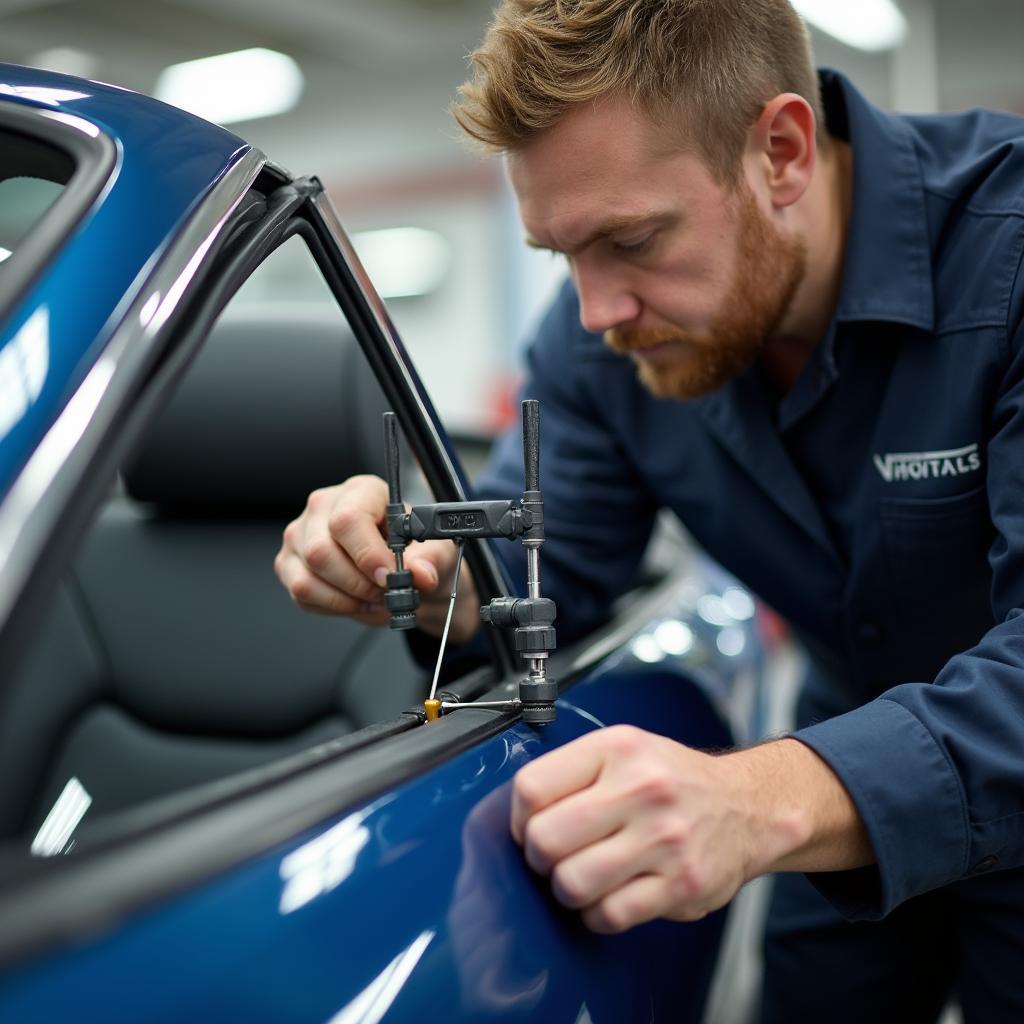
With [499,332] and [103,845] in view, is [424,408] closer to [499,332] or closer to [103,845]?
[103,845]

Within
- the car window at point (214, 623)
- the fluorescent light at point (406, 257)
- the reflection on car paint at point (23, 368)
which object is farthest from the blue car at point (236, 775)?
the fluorescent light at point (406, 257)

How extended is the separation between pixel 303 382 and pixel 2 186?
0.74m

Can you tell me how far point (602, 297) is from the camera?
3.96ft

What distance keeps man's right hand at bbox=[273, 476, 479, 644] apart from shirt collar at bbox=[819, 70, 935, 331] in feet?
1.87

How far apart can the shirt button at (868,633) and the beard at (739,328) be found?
1.15 ft

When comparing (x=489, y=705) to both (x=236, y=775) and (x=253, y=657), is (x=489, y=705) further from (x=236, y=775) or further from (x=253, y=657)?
(x=253, y=657)

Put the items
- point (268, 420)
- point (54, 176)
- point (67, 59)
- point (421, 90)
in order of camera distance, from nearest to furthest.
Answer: point (54, 176) → point (268, 420) → point (67, 59) → point (421, 90)

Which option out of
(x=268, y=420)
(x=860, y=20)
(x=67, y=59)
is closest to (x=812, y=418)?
(x=268, y=420)

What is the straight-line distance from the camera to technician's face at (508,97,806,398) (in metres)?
1.11

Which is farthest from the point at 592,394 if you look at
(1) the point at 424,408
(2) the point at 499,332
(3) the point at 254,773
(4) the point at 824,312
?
(2) the point at 499,332

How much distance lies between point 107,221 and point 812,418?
0.92m

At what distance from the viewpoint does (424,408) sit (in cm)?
99

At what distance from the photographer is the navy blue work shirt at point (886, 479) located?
816mm

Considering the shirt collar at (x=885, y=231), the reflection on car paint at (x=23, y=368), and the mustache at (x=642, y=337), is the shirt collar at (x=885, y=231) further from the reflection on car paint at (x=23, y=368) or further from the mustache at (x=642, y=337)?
the reflection on car paint at (x=23, y=368)
